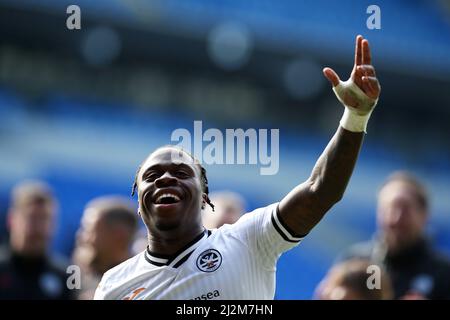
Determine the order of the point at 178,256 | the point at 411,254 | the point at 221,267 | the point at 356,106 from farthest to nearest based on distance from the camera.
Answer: the point at 411,254
the point at 178,256
the point at 221,267
the point at 356,106

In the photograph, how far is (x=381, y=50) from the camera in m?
11.8

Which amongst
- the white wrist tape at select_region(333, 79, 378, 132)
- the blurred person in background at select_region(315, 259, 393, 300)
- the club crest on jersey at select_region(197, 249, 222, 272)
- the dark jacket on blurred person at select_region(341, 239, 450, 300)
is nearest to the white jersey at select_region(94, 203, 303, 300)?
the club crest on jersey at select_region(197, 249, 222, 272)

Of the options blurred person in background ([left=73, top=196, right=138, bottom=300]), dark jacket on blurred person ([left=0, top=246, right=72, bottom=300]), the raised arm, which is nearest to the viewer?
the raised arm

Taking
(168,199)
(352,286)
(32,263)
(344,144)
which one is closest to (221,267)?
(168,199)

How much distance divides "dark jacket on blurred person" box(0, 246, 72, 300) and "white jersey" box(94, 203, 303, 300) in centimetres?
240

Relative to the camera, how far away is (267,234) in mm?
2752

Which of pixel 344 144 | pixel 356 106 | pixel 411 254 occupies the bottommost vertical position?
pixel 411 254

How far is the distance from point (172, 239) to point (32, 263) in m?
2.64

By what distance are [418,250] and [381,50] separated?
7.29 metres

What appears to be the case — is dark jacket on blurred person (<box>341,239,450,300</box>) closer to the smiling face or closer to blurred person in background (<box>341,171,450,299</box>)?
blurred person in background (<box>341,171,450,299</box>)

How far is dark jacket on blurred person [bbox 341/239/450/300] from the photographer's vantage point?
16.0ft

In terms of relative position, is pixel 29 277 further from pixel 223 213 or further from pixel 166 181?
pixel 166 181

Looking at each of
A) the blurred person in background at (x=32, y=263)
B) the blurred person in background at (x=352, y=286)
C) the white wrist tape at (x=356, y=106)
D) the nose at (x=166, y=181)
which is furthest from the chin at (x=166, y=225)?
the blurred person in background at (x=32, y=263)

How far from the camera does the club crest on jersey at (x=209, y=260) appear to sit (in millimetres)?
2793
